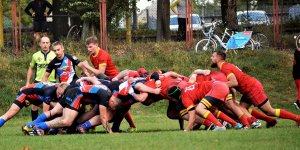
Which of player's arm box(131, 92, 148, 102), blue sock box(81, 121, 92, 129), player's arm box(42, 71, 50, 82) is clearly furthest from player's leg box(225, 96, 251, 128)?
player's arm box(42, 71, 50, 82)

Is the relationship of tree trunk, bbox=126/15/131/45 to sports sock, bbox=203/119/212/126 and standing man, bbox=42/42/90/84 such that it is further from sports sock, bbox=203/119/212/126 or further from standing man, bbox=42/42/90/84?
sports sock, bbox=203/119/212/126

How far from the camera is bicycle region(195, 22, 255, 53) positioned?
32.9 metres

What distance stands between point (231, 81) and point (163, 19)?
16711 millimetres

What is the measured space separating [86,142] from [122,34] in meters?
18.4

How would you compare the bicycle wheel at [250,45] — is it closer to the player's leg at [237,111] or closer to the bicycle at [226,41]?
the bicycle at [226,41]

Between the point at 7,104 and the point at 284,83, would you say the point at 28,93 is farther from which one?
the point at 284,83

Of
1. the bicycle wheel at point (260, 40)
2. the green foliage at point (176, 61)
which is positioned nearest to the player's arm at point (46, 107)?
the green foliage at point (176, 61)

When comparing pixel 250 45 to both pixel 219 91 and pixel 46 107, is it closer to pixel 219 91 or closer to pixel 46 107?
pixel 46 107

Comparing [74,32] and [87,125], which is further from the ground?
[74,32]

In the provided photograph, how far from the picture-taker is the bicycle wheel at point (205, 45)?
1297 inches

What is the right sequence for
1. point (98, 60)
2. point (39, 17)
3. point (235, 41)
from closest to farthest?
point (98, 60), point (235, 41), point (39, 17)

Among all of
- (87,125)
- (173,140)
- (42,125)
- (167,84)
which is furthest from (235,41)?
(173,140)

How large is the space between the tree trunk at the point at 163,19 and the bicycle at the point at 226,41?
2737 mm

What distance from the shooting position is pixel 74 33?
34750 millimetres
